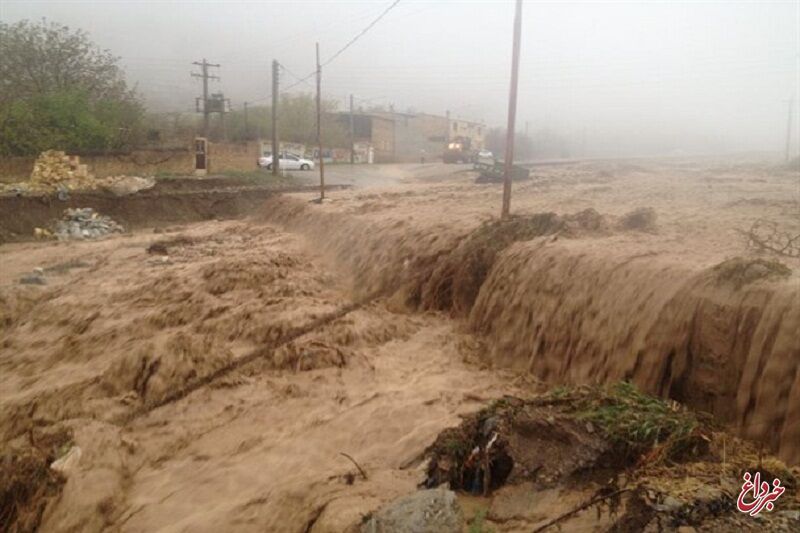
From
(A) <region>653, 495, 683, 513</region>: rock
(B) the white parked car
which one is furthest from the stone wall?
(A) <region>653, 495, 683, 513</region>: rock

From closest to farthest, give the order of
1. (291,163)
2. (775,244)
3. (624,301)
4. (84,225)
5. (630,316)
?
(630,316) → (624,301) → (775,244) → (84,225) → (291,163)

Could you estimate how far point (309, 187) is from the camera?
25578mm

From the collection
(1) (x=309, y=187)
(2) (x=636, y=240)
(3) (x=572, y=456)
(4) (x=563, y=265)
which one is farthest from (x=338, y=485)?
(1) (x=309, y=187)

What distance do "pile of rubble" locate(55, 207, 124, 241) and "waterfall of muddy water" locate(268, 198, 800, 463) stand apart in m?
13.1

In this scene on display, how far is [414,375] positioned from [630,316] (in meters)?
2.46

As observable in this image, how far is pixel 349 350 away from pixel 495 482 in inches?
162

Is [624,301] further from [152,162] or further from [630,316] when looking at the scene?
[152,162]

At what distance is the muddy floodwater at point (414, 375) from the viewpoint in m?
3.62

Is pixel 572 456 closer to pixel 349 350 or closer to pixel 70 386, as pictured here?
pixel 349 350

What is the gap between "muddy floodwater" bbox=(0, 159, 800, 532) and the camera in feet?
11.9

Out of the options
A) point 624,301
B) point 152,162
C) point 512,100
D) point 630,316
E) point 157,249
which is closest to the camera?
point 630,316

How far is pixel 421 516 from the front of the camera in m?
3.18

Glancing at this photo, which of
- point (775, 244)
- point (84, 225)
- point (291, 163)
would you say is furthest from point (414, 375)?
point (291, 163)

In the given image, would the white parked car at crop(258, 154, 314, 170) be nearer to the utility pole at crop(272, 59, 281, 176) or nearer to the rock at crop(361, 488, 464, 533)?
the utility pole at crop(272, 59, 281, 176)
